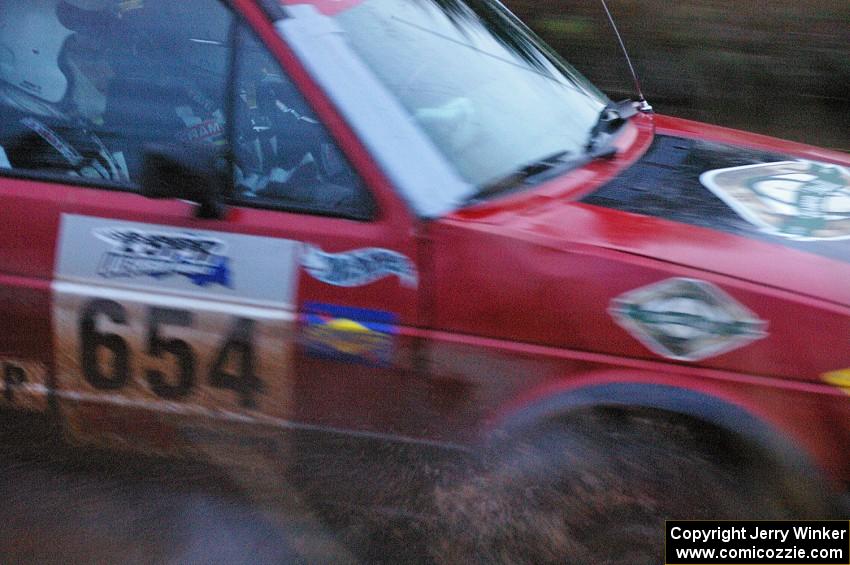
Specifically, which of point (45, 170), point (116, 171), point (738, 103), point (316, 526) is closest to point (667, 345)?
point (316, 526)

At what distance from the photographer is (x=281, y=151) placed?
8.13ft

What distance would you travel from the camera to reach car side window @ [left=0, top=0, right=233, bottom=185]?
252 centimetres

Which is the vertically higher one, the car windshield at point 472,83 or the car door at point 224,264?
the car windshield at point 472,83

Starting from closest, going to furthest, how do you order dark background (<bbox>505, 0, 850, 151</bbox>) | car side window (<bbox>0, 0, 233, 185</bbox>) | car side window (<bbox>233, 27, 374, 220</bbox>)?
car side window (<bbox>233, 27, 374, 220</bbox>)
car side window (<bbox>0, 0, 233, 185</bbox>)
dark background (<bbox>505, 0, 850, 151</bbox>)

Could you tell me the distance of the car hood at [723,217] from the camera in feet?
7.30

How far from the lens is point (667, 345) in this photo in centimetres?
221

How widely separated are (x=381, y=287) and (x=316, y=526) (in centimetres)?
86

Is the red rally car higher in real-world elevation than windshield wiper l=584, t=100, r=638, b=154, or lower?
lower

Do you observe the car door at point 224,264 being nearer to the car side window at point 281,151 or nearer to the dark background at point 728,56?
the car side window at point 281,151

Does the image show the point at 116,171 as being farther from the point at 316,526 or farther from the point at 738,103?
the point at 738,103

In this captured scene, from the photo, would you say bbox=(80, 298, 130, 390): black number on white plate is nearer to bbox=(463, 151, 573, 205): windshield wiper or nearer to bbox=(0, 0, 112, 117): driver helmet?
bbox=(0, 0, 112, 117): driver helmet

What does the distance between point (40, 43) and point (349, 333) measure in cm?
122

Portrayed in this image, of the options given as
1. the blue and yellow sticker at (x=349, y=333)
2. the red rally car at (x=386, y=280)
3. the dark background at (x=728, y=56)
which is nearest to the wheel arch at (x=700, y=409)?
the red rally car at (x=386, y=280)

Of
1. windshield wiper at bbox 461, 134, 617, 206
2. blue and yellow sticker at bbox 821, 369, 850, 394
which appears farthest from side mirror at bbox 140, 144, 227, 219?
blue and yellow sticker at bbox 821, 369, 850, 394
